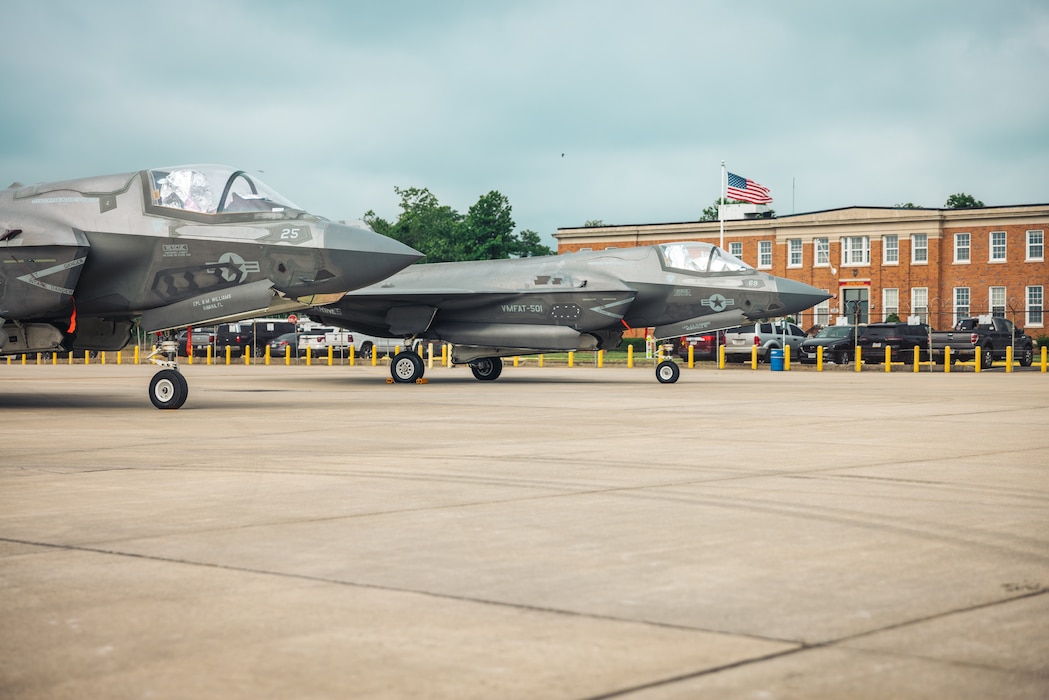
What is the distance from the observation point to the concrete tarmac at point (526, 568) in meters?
3.08

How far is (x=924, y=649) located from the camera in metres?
3.26

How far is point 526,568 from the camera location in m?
4.43

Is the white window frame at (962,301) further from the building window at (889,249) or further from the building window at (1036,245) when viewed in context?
the building window at (889,249)

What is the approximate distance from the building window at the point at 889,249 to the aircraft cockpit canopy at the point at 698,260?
50.8 metres

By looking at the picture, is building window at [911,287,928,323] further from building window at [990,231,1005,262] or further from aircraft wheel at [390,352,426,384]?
aircraft wheel at [390,352,426,384]

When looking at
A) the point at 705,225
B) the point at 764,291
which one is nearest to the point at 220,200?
the point at 764,291

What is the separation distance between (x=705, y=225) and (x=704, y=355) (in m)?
34.8

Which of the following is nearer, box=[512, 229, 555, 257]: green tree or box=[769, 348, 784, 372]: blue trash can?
box=[769, 348, 784, 372]: blue trash can

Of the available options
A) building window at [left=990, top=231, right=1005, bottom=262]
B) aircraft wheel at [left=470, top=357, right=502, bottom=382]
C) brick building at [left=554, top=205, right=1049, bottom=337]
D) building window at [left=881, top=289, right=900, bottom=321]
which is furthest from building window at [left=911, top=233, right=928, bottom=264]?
aircraft wheel at [left=470, top=357, right=502, bottom=382]

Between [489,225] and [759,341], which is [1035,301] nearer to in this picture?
[759,341]

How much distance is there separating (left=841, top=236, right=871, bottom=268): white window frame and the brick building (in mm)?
65

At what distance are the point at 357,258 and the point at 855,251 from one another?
61.6 meters

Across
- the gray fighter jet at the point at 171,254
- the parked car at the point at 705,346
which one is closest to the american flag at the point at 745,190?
the parked car at the point at 705,346

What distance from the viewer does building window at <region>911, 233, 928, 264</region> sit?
6856 cm
